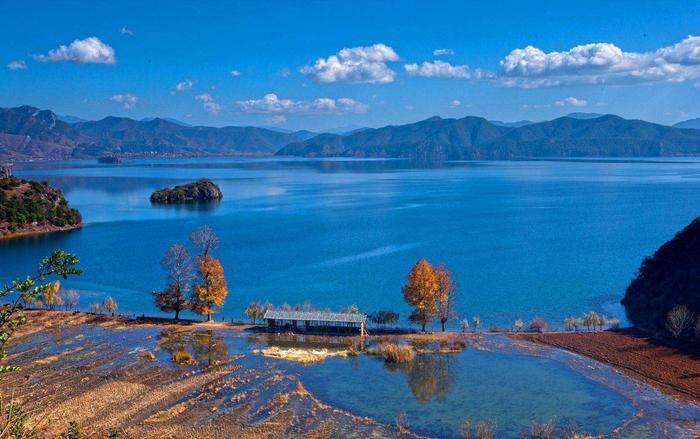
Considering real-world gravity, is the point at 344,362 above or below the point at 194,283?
below

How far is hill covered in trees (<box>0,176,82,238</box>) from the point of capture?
290 ft

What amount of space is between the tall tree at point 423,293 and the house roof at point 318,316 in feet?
12.4

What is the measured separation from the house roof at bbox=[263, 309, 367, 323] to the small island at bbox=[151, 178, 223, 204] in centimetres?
10153

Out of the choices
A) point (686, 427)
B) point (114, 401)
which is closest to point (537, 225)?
point (686, 427)

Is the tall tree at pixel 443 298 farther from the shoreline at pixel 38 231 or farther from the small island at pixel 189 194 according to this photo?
the small island at pixel 189 194

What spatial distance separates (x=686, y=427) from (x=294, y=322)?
24.7 metres

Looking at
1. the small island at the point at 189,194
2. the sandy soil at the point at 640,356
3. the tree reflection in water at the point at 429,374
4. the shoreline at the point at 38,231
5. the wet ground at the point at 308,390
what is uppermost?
the small island at the point at 189,194

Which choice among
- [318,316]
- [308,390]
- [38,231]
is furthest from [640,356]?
[38,231]

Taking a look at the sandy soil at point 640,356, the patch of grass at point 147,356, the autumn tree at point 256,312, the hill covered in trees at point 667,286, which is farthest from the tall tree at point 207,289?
the hill covered in trees at point 667,286

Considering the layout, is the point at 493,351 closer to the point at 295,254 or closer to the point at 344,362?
the point at 344,362

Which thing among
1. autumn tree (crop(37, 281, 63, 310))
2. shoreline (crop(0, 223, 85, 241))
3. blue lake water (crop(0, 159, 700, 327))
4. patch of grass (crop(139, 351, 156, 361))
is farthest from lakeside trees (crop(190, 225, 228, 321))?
shoreline (crop(0, 223, 85, 241))

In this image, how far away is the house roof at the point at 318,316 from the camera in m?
41.7

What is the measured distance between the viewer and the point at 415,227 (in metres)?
95.6

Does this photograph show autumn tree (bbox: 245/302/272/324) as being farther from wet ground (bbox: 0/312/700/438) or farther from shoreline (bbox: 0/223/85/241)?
shoreline (bbox: 0/223/85/241)
